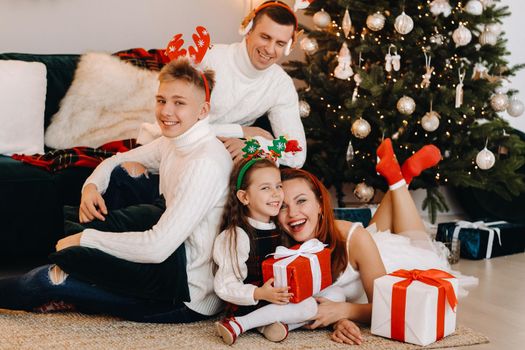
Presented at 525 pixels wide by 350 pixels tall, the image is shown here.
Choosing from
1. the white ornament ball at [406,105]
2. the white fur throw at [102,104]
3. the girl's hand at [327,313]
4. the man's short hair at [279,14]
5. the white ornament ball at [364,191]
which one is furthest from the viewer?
the white ornament ball at [364,191]

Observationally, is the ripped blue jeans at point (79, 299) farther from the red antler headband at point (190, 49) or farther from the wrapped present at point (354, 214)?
the wrapped present at point (354, 214)

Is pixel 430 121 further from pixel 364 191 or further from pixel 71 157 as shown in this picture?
pixel 71 157

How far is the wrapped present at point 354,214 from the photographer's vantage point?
3318 mm

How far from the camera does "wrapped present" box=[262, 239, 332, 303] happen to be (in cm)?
218

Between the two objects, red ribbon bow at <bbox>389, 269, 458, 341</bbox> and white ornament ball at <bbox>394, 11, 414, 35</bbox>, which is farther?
white ornament ball at <bbox>394, 11, 414, 35</bbox>

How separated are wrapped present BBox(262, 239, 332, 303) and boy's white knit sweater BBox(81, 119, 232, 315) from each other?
0.83 feet

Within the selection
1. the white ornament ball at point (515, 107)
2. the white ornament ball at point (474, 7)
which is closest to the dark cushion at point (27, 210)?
the white ornament ball at point (474, 7)

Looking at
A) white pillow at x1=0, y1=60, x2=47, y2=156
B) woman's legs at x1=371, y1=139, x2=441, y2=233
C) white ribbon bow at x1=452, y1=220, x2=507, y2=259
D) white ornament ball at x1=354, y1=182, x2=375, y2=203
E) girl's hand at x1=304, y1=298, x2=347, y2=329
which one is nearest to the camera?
girl's hand at x1=304, y1=298, x2=347, y2=329

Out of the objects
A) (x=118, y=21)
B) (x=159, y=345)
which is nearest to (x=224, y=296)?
(x=159, y=345)

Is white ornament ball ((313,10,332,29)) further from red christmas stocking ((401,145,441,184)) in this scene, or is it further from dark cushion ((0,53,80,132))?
dark cushion ((0,53,80,132))

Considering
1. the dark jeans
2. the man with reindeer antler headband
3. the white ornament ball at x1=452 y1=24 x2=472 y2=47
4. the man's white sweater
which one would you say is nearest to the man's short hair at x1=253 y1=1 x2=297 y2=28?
the man with reindeer antler headband

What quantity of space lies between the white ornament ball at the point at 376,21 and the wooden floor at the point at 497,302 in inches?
49.7

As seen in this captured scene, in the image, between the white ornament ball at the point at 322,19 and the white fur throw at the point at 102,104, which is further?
the white ornament ball at the point at 322,19

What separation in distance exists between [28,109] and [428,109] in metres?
2.01
